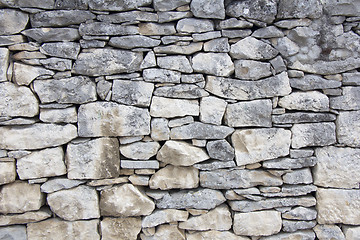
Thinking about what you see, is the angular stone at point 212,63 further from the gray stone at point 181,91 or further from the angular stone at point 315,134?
the angular stone at point 315,134

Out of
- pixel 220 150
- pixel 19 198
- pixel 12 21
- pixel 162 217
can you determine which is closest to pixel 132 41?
pixel 12 21

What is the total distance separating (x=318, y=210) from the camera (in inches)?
102

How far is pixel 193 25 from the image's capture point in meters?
2.44

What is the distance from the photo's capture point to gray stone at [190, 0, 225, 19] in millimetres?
2406

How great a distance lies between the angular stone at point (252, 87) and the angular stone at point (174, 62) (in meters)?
0.26

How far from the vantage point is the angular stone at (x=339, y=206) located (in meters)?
2.56

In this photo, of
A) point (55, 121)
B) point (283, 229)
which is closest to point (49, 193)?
point (55, 121)

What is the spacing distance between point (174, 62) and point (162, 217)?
144cm

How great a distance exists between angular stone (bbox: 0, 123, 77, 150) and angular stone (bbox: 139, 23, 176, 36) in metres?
1.08

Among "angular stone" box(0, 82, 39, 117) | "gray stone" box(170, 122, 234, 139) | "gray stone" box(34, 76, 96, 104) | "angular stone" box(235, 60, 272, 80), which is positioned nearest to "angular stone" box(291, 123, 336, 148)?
"angular stone" box(235, 60, 272, 80)

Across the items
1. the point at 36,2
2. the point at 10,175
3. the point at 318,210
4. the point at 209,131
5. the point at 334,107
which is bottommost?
the point at 318,210

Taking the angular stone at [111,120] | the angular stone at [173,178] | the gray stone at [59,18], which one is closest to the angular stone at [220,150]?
the angular stone at [173,178]

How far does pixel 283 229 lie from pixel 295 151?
2.48 feet

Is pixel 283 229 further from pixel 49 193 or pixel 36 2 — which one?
pixel 36 2
